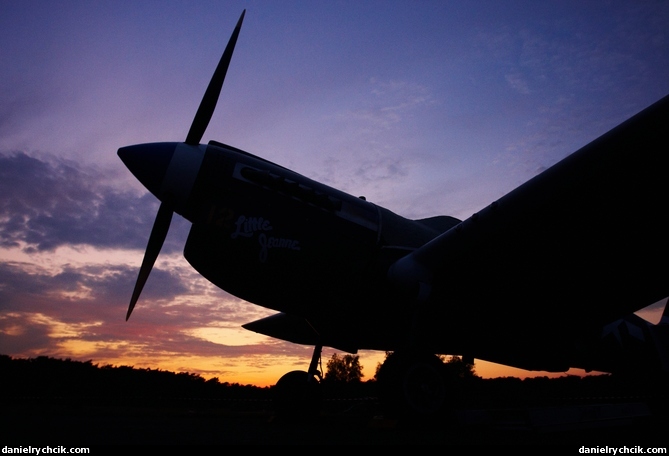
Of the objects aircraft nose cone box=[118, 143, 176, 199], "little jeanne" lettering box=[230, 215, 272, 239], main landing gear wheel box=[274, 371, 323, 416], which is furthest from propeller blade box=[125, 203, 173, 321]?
main landing gear wheel box=[274, 371, 323, 416]

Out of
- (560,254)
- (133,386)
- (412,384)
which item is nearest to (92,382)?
(133,386)

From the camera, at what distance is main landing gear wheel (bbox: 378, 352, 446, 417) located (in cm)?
573

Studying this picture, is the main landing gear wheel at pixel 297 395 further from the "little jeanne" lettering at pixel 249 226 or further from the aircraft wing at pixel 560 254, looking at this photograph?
the "little jeanne" lettering at pixel 249 226

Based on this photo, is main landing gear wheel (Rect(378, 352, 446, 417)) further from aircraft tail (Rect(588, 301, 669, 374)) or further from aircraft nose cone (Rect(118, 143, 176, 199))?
aircraft tail (Rect(588, 301, 669, 374))

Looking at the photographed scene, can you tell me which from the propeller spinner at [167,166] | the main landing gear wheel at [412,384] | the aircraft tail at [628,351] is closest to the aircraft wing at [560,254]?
the main landing gear wheel at [412,384]

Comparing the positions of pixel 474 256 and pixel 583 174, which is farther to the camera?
pixel 474 256

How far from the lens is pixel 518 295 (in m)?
7.21

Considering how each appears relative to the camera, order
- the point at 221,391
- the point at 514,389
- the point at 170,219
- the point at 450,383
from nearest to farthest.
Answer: the point at 450,383, the point at 170,219, the point at 221,391, the point at 514,389

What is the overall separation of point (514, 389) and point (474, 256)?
1871 cm

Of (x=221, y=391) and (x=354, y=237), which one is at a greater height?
(x=354, y=237)

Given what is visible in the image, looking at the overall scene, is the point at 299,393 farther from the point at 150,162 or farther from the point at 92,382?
the point at 92,382

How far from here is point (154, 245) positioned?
26.8ft

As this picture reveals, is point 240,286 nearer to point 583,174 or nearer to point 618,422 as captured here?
point 583,174

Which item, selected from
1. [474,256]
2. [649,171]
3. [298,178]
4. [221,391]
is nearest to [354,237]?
[298,178]
